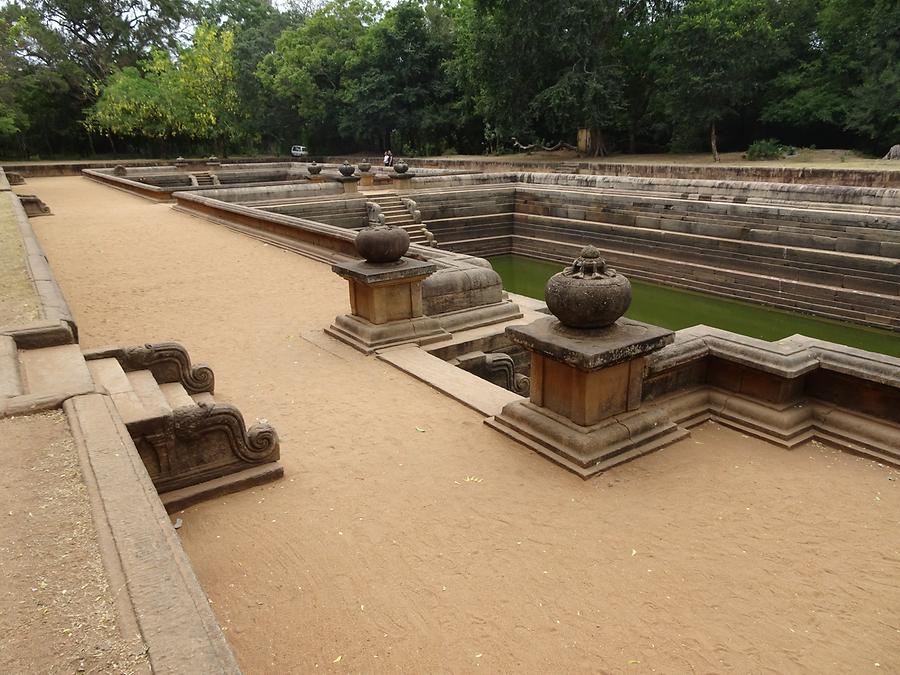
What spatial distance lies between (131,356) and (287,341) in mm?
2072

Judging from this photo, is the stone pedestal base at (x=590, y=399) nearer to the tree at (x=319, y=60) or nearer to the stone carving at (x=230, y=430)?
the stone carving at (x=230, y=430)

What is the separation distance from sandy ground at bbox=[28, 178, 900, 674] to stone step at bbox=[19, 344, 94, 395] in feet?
3.21

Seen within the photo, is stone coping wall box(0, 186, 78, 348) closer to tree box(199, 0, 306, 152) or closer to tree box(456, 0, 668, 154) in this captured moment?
tree box(456, 0, 668, 154)

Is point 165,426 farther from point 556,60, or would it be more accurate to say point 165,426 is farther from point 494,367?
point 556,60

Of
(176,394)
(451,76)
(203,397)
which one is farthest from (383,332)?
(451,76)

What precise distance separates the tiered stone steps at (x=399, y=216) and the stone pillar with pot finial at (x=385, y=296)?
1128cm


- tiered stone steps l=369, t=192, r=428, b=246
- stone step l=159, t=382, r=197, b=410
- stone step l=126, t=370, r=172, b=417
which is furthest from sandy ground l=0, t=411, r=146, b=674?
tiered stone steps l=369, t=192, r=428, b=246

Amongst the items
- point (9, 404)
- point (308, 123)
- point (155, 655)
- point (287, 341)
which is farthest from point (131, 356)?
point (308, 123)

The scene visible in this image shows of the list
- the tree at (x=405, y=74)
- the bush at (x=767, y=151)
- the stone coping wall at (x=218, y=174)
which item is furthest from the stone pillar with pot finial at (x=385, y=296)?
the tree at (x=405, y=74)

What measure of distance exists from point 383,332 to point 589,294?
2.74 metres

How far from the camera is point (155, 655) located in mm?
1682

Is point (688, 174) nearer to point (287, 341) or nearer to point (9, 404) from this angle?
point (287, 341)

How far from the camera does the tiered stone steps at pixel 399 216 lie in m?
17.9

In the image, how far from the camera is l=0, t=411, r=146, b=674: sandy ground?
1708 mm
